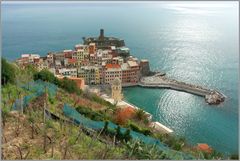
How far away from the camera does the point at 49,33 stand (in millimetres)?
16859

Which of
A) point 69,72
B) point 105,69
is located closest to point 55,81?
point 69,72

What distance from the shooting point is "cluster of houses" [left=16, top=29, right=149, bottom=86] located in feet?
31.2

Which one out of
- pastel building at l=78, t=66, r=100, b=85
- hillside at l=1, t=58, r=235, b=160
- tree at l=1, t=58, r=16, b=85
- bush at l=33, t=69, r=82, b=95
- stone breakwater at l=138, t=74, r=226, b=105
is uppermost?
tree at l=1, t=58, r=16, b=85

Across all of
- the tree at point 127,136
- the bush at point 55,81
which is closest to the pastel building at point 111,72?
the bush at point 55,81

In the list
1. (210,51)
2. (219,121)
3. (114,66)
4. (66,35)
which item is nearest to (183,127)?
(219,121)

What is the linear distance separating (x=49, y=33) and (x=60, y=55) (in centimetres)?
662

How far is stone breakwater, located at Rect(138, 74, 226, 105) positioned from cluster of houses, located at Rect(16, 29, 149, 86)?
342 millimetres

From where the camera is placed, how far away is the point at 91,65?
399 inches

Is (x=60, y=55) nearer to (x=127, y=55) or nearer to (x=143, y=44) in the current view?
(x=127, y=55)

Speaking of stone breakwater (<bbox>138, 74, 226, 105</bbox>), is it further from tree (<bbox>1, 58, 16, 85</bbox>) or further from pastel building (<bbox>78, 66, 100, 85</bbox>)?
tree (<bbox>1, 58, 16, 85</bbox>)

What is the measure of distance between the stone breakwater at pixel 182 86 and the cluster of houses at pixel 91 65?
342mm

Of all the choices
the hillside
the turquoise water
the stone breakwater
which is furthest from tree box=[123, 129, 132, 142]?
the stone breakwater

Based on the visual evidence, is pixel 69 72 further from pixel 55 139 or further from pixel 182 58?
pixel 55 139

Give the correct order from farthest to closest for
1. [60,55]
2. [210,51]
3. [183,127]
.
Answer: [210,51], [60,55], [183,127]
